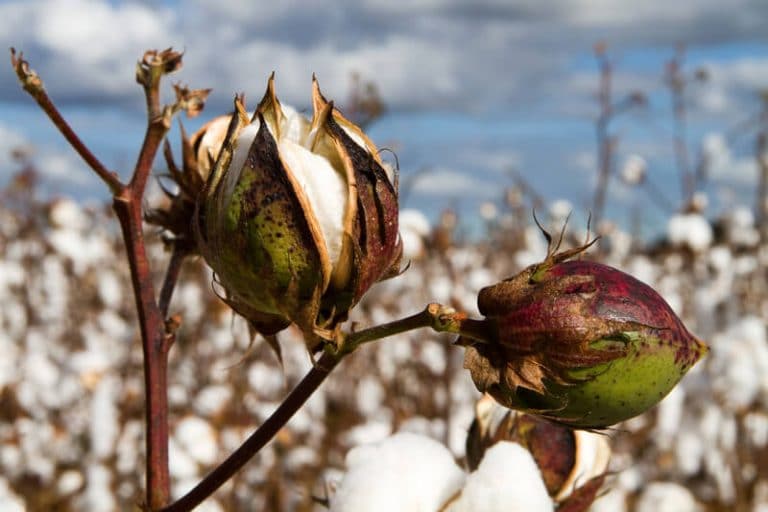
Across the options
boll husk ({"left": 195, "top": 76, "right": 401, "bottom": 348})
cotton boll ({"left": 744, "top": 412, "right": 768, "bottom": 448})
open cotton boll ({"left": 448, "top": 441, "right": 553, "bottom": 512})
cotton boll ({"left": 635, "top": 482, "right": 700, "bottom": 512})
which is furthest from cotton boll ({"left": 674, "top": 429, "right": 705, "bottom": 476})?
boll husk ({"left": 195, "top": 76, "right": 401, "bottom": 348})

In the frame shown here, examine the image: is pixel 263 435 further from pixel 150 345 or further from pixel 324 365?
pixel 150 345

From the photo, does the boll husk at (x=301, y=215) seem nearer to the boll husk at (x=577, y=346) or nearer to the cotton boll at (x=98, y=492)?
the boll husk at (x=577, y=346)

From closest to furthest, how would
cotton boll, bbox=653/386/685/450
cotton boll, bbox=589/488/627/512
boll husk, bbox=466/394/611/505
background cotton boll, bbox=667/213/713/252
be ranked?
boll husk, bbox=466/394/611/505 < cotton boll, bbox=589/488/627/512 < cotton boll, bbox=653/386/685/450 < background cotton boll, bbox=667/213/713/252

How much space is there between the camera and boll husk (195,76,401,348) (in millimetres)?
843

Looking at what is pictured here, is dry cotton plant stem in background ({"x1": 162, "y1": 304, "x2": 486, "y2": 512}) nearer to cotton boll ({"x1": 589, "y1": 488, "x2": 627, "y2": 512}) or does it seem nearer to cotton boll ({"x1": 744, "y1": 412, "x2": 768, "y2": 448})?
cotton boll ({"x1": 589, "y1": 488, "x2": 627, "y2": 512})

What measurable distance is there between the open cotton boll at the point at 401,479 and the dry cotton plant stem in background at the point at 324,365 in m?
0.16

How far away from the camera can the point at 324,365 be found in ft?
2.95

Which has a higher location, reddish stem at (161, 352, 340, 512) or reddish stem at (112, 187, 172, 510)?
reddish stem at (112, 187, 172, 510)

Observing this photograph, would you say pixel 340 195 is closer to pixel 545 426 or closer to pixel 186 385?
pixel 545 426

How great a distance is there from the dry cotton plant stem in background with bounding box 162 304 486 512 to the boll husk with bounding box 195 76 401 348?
22 mm

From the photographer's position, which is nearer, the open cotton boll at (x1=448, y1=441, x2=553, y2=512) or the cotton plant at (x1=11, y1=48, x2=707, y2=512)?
the cotton plant at (x1=11, y1=48, x2=707, y2=512)

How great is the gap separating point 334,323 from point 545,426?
40cm

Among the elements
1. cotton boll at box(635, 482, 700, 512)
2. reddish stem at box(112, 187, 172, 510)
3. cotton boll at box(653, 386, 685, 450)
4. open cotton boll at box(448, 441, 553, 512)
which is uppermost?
cotton boll at box(653, 386, 685, 450)

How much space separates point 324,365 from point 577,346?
21cm
